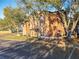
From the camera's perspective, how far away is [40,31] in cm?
3738

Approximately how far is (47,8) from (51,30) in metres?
11.4

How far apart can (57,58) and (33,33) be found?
26569mm

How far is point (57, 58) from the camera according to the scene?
1380cm

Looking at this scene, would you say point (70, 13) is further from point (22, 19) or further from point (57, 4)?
point (22, 19)

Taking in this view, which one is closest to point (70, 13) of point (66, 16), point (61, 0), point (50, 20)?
point (66, 16)

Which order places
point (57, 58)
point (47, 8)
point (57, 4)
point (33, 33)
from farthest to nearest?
point (33, 33)
point (47, 8)
point (57, 4)
point (57, 58)

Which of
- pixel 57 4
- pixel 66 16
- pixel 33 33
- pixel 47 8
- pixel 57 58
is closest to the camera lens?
pixel 57 58

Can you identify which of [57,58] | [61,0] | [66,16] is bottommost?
[57,58]

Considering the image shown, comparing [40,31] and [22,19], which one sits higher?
[22,19]

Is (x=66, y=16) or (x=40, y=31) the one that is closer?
(x=66, y=16)

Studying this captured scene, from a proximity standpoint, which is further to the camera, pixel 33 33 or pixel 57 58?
pixel 33 33

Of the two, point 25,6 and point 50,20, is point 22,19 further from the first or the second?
point 25,6

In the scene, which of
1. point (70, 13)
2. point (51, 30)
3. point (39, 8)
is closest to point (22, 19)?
point (51, 30)

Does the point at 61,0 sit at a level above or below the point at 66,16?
above
